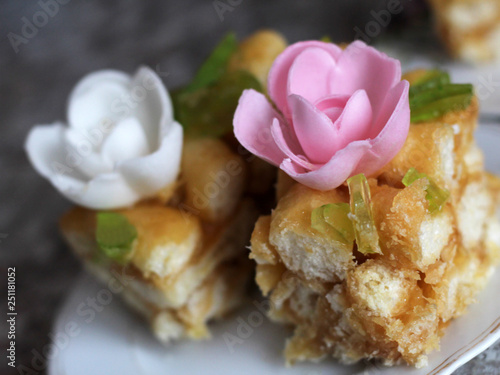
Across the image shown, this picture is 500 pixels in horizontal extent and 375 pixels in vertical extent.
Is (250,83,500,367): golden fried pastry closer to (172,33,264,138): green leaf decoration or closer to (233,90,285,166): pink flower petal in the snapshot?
(233,90,285,166): pink flower petal

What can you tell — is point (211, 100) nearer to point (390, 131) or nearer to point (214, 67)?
point (214, 67)

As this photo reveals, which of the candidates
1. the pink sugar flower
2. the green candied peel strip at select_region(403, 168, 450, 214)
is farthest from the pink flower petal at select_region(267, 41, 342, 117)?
the green candied peel strip at select_region(403, 168, 450, 214)

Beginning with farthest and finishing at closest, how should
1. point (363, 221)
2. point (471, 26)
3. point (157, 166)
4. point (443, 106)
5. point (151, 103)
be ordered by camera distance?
point (471, 26) < point (151, 103) < point (157, 166) < point (443, 106) < point (363, 221)

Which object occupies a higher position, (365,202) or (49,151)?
(49,151)

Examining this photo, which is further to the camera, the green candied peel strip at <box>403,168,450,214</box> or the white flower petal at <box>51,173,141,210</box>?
the white flower petal at <box>51,173,141,210</box>

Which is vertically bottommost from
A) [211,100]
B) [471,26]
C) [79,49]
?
[471,26]

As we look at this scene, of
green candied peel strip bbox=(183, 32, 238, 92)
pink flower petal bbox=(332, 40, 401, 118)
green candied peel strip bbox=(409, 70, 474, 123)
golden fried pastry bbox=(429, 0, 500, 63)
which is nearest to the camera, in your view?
pink flower petal bbox=(332, 40, 401, 118)

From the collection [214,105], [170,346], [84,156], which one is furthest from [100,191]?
[170,346]

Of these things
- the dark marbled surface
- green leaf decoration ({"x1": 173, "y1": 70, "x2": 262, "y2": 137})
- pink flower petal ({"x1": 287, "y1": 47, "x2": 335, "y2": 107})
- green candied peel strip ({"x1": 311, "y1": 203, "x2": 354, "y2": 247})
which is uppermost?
pink flower petal ({"x1": 287, "y1": 47, "x2": 335, "y2": 107})
